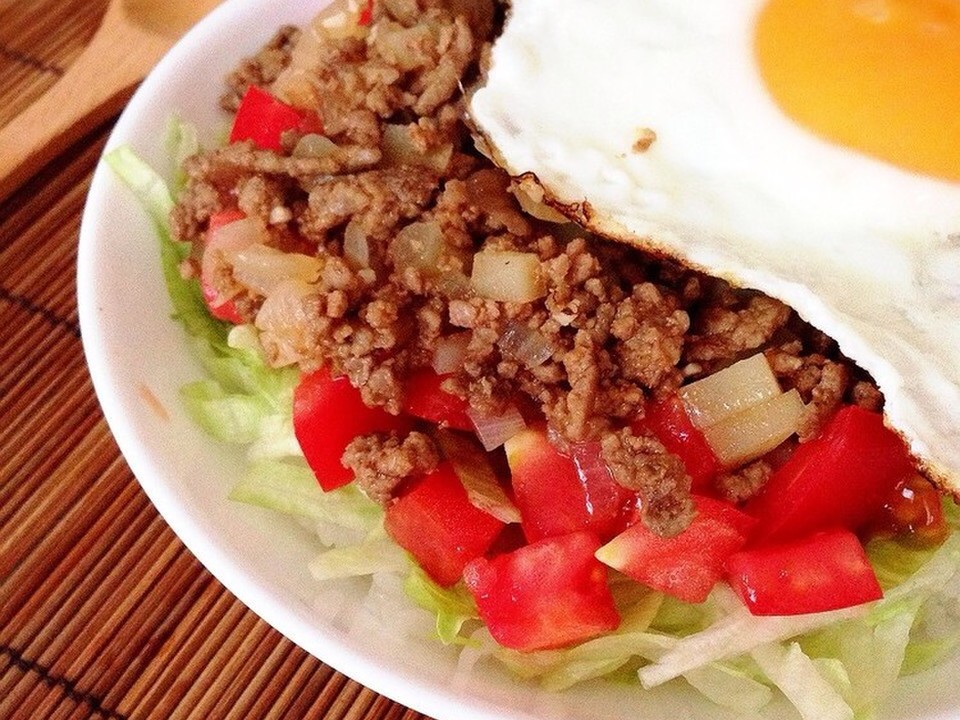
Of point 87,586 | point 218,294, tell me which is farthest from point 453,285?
point 87,586

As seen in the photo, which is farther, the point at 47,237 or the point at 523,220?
the point at 47,237

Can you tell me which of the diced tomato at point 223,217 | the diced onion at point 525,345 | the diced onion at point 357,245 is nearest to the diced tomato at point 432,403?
the diced onion at point 525,345

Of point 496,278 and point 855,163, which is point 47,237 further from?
point 855,163

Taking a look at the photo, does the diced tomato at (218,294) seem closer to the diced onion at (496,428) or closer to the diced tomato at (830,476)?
the diced onion at (496,428)

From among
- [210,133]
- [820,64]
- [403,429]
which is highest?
[210,133]

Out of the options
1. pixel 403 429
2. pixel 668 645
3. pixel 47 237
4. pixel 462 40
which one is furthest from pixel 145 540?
pixel 462 40

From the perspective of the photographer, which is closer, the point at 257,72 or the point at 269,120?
the point at 269,120

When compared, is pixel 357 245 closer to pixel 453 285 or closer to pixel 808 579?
pixel 453 285
